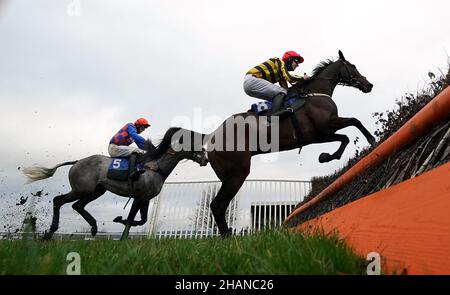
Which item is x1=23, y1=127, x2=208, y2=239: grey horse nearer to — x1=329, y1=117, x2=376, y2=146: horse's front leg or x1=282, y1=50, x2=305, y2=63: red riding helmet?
x1=282, y1=50, x2=305, y2=63: red riding helmet

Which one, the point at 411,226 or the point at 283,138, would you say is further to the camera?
the point at 283,138

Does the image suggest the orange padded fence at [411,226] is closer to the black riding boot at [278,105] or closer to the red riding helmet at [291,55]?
the black riding boot at [278,105]

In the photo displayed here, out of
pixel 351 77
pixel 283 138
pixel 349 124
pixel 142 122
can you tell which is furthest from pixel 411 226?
pixel 142 122

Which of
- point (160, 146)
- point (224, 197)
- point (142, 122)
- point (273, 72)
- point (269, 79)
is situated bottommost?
point (224, 197)

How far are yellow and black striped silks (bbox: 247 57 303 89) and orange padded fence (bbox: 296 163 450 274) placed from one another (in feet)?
12.6

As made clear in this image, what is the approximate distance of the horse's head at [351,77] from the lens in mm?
5742

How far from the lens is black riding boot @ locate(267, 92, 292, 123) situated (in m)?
4.91

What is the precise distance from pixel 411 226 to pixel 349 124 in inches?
144

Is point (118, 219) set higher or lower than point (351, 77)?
lower

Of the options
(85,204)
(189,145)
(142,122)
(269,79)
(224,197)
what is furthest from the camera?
(142,122)

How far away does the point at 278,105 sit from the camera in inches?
200

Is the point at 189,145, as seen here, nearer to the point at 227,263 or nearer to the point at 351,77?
the point at 351,77
